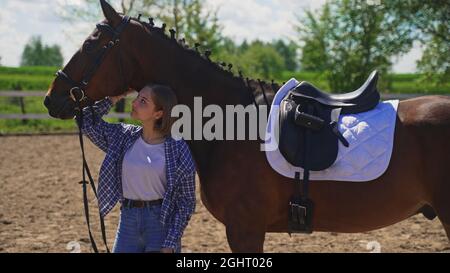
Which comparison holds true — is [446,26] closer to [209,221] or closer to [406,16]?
[406,16]

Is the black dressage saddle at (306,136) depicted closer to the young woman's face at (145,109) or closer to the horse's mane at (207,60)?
the horse's mane at (207,60)

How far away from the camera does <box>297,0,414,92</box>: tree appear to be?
63.1 ft

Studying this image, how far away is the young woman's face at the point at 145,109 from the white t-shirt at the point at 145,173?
0.17 meters

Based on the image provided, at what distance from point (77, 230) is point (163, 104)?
347 centimetres

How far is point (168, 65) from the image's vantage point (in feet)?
11.1

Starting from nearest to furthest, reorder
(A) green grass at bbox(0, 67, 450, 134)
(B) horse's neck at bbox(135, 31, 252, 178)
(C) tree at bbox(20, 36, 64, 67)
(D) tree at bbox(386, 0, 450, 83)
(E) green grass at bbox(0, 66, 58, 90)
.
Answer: (B) horse's neck at bbox(135, 31, 252, 178) < (D) tree at bbox(386, 0, 450, 83) < (A) green grass at bbox(0, 67, 450, 134) < (E) green grass at bbox(0, 66, 58, 90) < (C) tree at bbox(20, 36, 64, 67)

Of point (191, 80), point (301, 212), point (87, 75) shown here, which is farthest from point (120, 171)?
point (301, 212)

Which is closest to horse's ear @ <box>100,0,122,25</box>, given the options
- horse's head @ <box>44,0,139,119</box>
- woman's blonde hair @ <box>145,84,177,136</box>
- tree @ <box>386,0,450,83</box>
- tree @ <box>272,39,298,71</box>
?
horse's head @ <box>44,0,139,119</box>

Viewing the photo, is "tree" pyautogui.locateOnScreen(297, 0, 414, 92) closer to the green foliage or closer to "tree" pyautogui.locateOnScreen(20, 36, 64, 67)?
the green foliage

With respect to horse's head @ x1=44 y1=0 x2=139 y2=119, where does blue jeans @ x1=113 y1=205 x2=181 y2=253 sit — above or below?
below

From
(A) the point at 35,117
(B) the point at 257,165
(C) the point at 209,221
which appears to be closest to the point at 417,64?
(C) the point at 209,221

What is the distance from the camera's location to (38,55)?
39.0 metres

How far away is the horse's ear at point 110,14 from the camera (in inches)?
129

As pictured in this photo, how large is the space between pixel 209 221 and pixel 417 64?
1039cm
